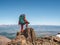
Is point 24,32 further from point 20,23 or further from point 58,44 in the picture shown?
point 58,44

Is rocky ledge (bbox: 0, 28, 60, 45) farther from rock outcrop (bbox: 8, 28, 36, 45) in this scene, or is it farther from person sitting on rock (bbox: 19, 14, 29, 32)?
person sitting on rock (bbox: 19, 14, 29, 32)

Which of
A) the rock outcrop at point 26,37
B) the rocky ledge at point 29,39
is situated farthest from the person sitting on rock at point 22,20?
the rocky ledge at point 29,39

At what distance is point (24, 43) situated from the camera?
5897 centimetres

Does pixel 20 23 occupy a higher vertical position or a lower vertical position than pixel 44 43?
higher

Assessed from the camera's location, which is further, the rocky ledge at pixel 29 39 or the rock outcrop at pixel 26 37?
the rocky ledge at pixel 29 39

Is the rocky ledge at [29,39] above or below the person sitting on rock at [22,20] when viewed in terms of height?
below

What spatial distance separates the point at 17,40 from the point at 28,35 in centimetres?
624

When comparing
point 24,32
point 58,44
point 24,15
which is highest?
point 24,15

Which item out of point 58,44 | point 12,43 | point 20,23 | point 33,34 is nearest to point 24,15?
point 20,23

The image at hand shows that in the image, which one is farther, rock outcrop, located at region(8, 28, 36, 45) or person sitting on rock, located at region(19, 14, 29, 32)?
person sitting on rock, located at region(19, 14, 29, 32)

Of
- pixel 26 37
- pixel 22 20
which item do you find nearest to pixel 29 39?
pixel 26 37

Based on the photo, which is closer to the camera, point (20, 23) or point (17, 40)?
point (17, 40)

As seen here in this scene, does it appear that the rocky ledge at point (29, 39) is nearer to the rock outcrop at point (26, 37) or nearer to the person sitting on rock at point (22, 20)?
the rock outcrop at point (26, 37)

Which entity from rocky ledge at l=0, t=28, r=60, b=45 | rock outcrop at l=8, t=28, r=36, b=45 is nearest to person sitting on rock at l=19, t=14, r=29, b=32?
rock outcrop at l=8, t=28, r=36, b=45
